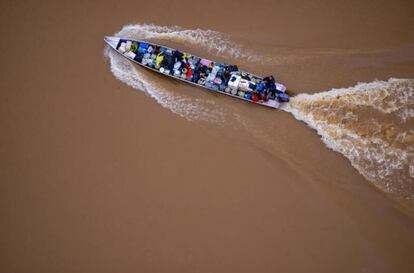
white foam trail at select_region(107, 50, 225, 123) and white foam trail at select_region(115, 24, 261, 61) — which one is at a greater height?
white foam trail at select_region(115, 24, 261, 61)

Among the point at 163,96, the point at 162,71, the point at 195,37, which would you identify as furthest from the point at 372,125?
the point at 162,71

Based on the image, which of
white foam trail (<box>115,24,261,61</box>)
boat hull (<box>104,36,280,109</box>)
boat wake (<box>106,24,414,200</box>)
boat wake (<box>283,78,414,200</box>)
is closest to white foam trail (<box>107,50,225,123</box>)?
boat wake (<box>106,24,414,200</box>)

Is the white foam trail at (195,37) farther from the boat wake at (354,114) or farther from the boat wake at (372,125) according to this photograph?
the boat wake at (372,125)

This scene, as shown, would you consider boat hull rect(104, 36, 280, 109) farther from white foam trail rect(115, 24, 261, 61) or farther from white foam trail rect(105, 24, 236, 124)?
white foam trail rect(115, 24, 261, 61)

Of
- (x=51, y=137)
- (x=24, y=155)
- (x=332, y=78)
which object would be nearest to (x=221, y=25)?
(x=332, y=78)

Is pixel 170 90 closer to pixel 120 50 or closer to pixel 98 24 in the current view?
pixel 120 50

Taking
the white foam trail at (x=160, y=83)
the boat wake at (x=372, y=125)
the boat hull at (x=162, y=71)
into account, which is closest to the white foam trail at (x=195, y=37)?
the white foam trail at (x=160, y=83)

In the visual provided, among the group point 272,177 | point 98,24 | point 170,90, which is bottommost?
point 272,177

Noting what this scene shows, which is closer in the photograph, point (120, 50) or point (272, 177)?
point (272, 177)
